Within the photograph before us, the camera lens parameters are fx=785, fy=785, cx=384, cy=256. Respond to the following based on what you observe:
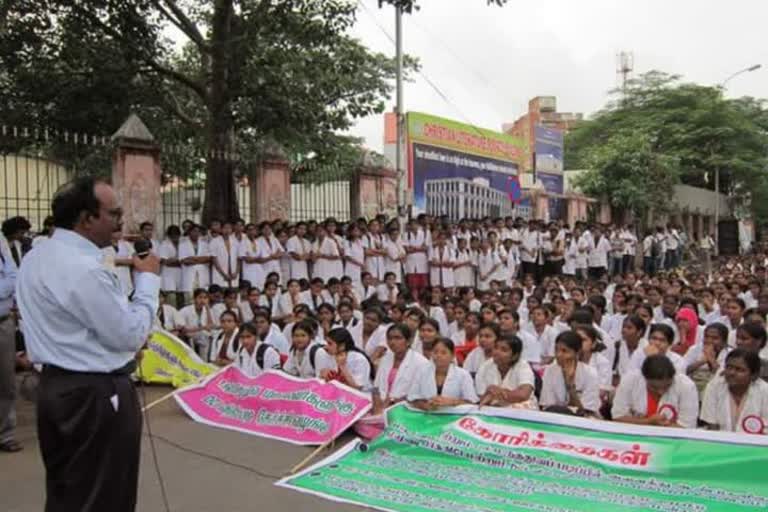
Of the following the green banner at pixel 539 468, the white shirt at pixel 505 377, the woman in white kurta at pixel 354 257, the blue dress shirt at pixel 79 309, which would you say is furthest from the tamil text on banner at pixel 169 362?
the blue dress shirt at pixel 79 309

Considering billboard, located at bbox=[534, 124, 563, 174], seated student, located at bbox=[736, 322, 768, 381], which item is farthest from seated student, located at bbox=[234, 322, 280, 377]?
billboard, located at bbox=[534, 124, 563, 174]

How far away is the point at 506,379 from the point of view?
627cm

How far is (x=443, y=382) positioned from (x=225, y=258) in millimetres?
5360

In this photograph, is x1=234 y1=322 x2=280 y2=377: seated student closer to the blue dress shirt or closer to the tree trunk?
the blue dress shirt

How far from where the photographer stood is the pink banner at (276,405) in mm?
6090

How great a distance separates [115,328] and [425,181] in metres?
16.9

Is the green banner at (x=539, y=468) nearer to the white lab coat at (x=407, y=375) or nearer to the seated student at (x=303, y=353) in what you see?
the white lab coat at (x=407, y=375)

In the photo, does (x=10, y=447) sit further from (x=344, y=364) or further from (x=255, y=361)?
(x=344, y=364)

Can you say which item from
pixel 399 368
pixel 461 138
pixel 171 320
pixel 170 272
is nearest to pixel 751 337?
pixel 399 368

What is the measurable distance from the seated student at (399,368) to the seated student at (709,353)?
8.92 feet

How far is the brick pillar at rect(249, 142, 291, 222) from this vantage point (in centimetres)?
1320

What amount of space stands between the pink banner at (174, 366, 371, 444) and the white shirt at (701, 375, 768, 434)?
2.46 m

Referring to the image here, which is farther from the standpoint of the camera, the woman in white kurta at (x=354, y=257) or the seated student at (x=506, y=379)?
the woman in white kurta at (x=354, y=257)

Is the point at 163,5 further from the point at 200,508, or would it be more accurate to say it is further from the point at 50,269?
the point at 50,269
